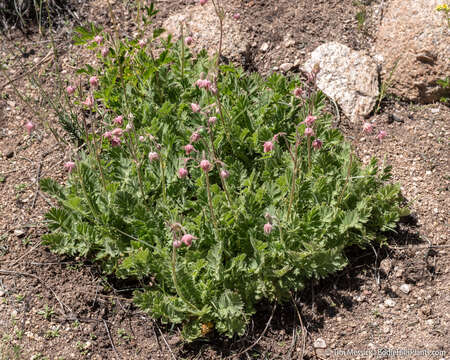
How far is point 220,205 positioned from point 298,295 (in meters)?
0.83

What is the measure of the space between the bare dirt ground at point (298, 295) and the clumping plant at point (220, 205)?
18 centimetres

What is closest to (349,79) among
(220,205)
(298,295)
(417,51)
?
(417,51)

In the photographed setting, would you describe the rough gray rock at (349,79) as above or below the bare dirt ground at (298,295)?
above

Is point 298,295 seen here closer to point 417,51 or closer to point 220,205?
point 220,205

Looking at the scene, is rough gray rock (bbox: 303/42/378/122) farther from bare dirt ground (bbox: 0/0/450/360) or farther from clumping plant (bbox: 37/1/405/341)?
clumping plant (bbox: 37/1/405/341)

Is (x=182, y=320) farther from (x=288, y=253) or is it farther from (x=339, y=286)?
(x=339, y=286)

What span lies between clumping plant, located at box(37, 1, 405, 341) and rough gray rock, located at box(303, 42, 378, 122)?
555mm

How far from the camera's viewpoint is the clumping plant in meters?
3.05

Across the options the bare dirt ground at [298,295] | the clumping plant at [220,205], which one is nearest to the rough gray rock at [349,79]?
the bare dirt ground at [298,295]

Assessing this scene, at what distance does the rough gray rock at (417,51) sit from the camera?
422 cm

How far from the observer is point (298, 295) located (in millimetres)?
3312

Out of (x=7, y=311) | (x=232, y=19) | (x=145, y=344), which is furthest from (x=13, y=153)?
(x=232, y=19)

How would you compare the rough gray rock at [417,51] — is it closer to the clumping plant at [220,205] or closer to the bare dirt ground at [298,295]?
the bare dirt ground at [298,295]

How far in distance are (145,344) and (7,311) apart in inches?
38.1
